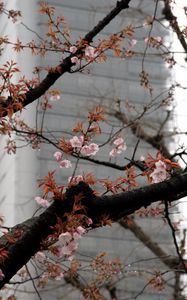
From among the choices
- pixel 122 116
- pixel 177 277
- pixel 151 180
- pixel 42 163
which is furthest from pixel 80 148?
pixel 42 163

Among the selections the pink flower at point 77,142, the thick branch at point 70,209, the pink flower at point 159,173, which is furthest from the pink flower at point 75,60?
the thick branch at point 70,209

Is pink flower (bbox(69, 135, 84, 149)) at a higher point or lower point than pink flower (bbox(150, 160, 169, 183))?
higher

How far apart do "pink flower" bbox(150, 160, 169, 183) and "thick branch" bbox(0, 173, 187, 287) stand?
0.09 m

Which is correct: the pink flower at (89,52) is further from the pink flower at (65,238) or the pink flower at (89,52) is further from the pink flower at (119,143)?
the pink flower at (65,238)

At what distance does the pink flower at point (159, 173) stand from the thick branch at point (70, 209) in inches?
3.7

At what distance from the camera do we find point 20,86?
4281 mm

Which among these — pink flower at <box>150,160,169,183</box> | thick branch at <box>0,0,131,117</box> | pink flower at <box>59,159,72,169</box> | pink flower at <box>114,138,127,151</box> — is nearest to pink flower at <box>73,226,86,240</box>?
pink flower at <box>150,160,169,183</box>

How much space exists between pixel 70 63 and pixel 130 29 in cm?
57

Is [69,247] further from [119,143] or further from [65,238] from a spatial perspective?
[119,143]

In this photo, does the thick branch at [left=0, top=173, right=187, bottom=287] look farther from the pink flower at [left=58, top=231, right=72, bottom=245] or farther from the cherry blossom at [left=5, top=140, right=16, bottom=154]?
the cherry blossom at [left=5, top=140, right=16, bottom=154]

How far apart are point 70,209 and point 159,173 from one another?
2.05 feet

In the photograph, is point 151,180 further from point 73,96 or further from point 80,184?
point 73,96

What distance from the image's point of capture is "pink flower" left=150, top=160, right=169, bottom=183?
3842mm

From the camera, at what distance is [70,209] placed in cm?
363
